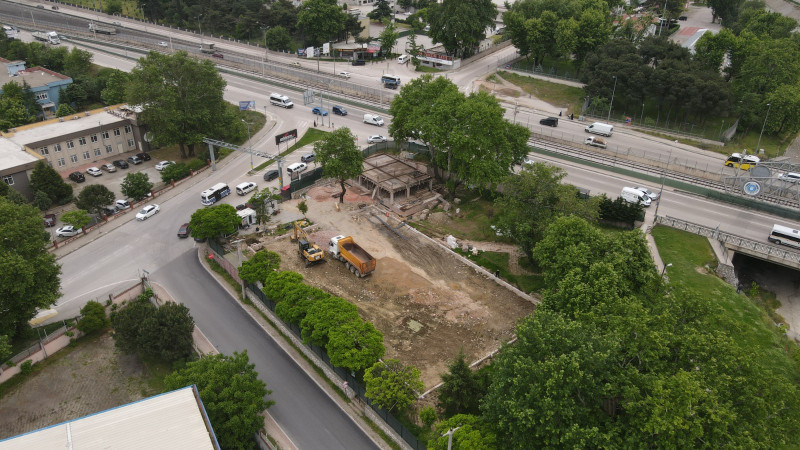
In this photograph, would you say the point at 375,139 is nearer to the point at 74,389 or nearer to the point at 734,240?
the point at 734,240

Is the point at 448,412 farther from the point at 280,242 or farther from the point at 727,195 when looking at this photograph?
the point at 727,195

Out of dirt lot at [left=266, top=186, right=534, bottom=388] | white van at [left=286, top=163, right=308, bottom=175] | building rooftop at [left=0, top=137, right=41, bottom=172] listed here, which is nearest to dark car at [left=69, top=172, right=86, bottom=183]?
building rooftop at [left=0, top=137, right=41, bottom=172]

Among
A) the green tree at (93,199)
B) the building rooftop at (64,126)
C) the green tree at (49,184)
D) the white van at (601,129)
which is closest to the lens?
the green tree at (93,199)

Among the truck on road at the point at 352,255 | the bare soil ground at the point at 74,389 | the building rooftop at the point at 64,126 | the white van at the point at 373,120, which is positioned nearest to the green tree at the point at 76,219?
the bare soil ground at the point at 74,389

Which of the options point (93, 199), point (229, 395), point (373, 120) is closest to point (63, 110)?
point (93, 199)

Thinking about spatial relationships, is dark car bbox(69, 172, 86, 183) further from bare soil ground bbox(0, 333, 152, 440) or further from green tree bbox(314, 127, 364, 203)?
bare soil ground bbox(0, 333, 152, 440)

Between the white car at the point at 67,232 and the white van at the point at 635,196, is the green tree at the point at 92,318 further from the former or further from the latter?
the white van at the point at 635,196
